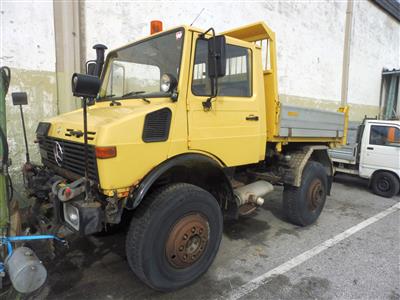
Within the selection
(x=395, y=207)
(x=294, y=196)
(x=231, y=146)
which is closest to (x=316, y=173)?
(x=294, y=196)

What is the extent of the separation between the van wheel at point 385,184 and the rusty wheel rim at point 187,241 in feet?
17.5

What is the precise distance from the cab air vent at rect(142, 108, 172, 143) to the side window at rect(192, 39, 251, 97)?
443mm

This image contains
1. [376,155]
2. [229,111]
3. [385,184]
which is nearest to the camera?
[229,111]

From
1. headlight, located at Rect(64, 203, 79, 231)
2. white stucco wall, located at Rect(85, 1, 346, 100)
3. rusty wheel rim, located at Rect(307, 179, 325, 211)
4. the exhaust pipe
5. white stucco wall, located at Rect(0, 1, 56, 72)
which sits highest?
white stucco wall, located at Rect(85, 1, 346, 100)

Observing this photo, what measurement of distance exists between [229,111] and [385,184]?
17.0 ft

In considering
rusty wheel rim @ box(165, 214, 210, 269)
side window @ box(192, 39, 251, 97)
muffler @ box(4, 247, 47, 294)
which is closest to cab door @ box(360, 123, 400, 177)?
side window @ box(192, 39, 251, 97)

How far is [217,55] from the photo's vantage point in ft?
9.16

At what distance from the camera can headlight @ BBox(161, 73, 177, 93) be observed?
2.80 metres

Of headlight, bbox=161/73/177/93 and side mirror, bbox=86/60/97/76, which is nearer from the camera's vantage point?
headlight, bbox=161/73/177/93

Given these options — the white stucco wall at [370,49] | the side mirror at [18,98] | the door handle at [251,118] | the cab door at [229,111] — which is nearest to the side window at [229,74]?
the cab door at [229,111]

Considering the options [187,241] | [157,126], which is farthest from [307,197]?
[157,126]

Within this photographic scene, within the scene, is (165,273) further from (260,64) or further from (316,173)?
(316,173)

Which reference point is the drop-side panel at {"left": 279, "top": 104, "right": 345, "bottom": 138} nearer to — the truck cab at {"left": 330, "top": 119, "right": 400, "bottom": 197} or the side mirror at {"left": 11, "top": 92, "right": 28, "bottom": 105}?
the truck cab at {"left": 330, "top": 119, "right": 400, "bottom": 197}

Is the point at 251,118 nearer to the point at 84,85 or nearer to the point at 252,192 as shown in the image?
the point at 252,192
